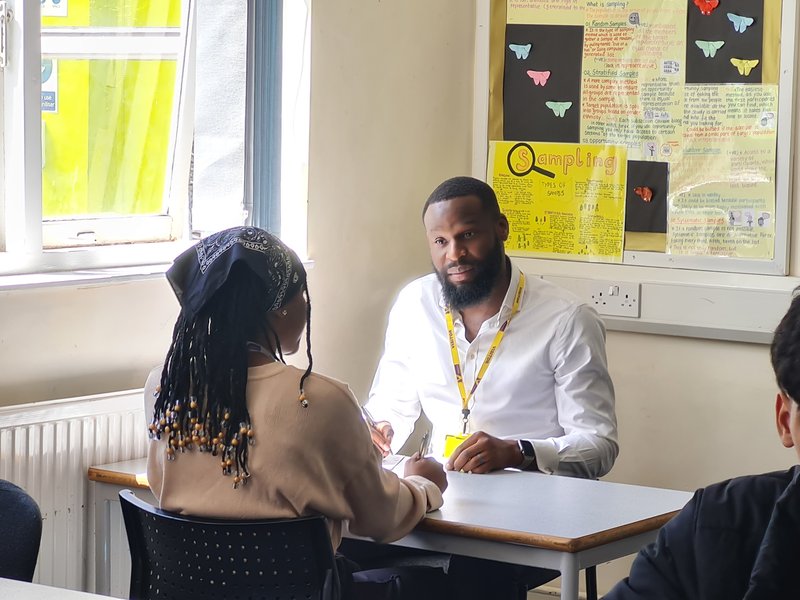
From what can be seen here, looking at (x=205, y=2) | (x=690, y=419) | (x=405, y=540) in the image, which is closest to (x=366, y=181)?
(x=205, y=2)

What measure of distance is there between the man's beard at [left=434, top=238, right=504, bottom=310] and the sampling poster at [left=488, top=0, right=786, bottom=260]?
85 centimetres

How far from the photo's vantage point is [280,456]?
83.7 inches

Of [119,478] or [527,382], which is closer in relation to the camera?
[119,478]

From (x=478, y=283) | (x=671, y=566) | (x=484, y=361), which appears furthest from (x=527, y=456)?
(x=671, y=566)

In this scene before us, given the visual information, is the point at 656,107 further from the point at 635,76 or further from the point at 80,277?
the point at 80,277

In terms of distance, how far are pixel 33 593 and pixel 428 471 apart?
977 mm

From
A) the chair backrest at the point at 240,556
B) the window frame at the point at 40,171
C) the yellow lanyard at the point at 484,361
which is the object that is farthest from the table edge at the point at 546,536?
the window frame at the point at 40,171

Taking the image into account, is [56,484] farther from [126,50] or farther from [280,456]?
[126,50]

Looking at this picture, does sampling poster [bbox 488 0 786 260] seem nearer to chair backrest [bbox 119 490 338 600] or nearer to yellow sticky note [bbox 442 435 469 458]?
yellow sticky note [bbox 442 435 469 458]

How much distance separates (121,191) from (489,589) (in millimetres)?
1512

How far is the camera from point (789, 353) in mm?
1329

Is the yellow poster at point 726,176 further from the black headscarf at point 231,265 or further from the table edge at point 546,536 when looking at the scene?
the black headscarf at point 231,265

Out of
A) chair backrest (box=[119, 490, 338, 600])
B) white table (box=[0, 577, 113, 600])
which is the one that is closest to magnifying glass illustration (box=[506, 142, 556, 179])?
chair backrest (box=[119, 490, 338, 600])

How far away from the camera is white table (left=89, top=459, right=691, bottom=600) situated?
2.28 m
